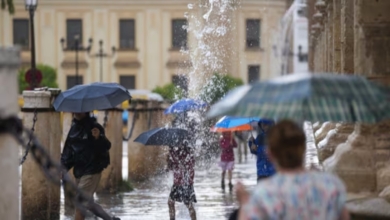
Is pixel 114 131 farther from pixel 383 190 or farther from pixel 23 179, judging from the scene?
pixel 383 190

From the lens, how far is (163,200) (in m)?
18.9

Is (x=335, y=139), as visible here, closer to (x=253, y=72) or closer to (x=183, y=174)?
(x=183, y=174)

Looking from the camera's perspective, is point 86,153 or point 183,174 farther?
point 183,174

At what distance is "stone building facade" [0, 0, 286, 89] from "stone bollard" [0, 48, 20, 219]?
66.4 meters

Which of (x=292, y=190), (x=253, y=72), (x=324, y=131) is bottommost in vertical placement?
(x=253, y=72)

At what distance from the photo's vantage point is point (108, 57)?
75.5 metres

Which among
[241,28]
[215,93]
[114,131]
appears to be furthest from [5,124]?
[241,28]

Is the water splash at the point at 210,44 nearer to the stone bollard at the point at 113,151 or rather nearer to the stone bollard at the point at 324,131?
the stone bollard at the point at 113,151

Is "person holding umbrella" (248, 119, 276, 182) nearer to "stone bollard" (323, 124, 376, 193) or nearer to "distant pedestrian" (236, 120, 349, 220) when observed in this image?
"stone bollard" (323, 124, 376, 193)

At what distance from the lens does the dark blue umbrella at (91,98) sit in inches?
544

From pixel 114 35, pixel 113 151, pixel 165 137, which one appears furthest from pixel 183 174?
pixel 114 35

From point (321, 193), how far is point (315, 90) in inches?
27.3

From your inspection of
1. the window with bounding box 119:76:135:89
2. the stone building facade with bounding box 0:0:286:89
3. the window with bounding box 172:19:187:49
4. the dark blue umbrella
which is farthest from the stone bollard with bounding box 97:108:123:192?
the window with bounding box 119:76:135:89

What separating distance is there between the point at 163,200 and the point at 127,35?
5765cm
